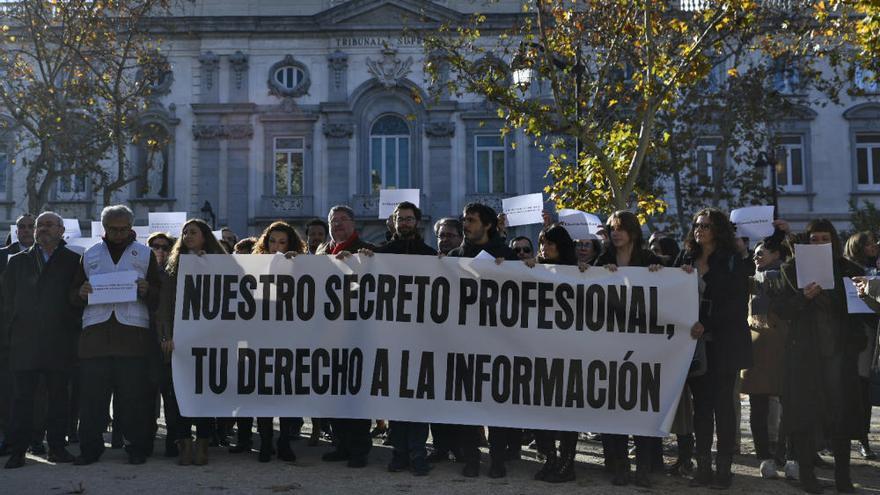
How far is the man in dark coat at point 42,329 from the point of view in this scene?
8.57 meters

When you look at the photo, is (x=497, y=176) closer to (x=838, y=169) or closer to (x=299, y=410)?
(x=838, y=169)

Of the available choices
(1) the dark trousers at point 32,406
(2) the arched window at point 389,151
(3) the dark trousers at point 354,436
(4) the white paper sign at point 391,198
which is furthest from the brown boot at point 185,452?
(2) the arched window at point 389,151

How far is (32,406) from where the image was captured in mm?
8656

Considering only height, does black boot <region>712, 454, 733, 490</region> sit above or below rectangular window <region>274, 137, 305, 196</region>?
below

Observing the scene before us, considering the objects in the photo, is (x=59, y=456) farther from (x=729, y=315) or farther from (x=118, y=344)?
(x=729, y=315)

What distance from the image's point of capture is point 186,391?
8383 mm

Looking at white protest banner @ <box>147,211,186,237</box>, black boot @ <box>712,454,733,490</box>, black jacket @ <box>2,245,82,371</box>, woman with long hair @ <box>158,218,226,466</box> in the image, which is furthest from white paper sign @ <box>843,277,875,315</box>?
white protest banner @ <box>147,211,186,237</box>

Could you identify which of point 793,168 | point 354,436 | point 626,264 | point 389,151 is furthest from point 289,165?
point 626,264

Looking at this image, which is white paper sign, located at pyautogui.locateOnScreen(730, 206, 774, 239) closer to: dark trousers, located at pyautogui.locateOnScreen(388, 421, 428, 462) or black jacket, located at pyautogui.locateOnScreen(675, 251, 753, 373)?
black jacket, located at pyautogui.locateOnScreen(675, 251, 753, 373)

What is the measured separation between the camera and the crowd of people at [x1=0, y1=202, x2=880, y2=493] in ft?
25.0

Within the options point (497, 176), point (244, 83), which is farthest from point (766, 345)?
point (244, 83)

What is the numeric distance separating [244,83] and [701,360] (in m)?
28.7

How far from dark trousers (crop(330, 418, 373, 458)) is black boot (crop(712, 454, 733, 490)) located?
2.77m

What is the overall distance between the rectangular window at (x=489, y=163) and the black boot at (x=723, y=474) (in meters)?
27.1
